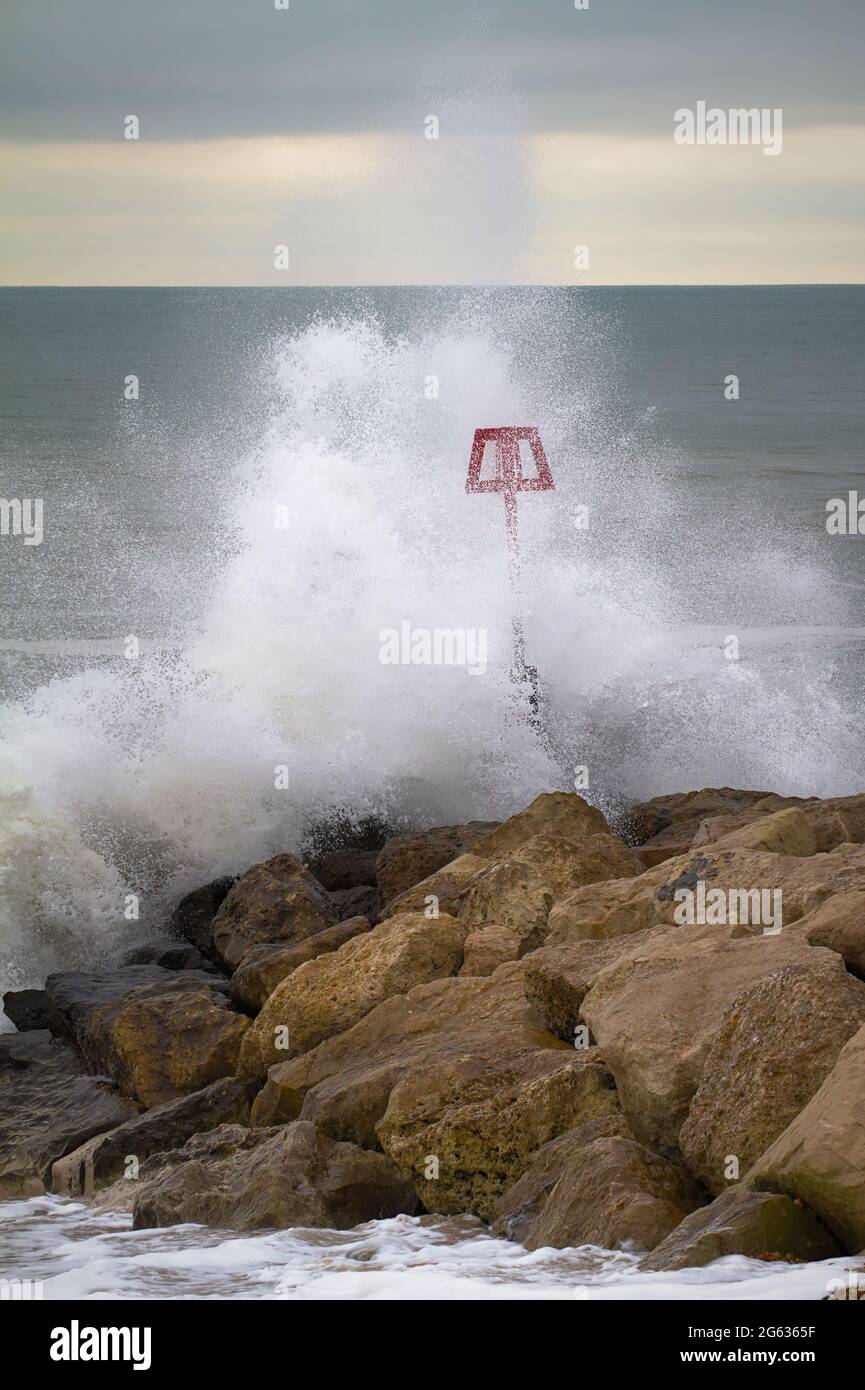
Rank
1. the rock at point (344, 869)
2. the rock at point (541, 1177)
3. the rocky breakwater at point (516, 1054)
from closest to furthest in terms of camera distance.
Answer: the rocky breakwater at point (516, 1054) < the rock at point (541, 1177) < the rock at point (344, 869)

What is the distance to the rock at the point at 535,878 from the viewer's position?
289 inches

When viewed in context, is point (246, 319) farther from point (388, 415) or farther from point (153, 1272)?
point (153, 1272)

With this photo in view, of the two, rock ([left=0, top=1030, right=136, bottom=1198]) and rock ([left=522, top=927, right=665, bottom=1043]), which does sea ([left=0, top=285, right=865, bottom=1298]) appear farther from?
rock ([left=522, top=927, right=665, bottom=1043])

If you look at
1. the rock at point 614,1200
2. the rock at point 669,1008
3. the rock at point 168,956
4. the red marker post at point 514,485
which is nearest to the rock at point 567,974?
the rock at point 669,1008

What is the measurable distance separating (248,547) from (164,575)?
15.4m

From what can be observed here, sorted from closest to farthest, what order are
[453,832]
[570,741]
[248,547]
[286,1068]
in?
[286,1068] → [453,832] → [570,741] → [248,547]

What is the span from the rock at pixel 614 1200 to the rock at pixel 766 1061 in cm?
11

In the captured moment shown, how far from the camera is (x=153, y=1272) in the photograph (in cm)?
486

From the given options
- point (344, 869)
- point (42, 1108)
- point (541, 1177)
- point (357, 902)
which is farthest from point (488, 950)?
point (344, 869)

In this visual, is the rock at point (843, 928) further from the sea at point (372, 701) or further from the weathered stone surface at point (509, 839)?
the weathered stone surface at point (509, 839)

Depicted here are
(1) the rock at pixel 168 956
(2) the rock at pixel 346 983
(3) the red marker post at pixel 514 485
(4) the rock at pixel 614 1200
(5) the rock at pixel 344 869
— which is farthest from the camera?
(3) the red marker post at pixel 514 485

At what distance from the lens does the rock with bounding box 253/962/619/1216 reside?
17.3 ft

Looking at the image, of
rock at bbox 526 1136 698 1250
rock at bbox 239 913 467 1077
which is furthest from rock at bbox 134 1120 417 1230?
rock at bbox 239 913 467 1077

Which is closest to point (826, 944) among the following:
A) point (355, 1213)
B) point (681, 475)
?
point (355, 1213)
